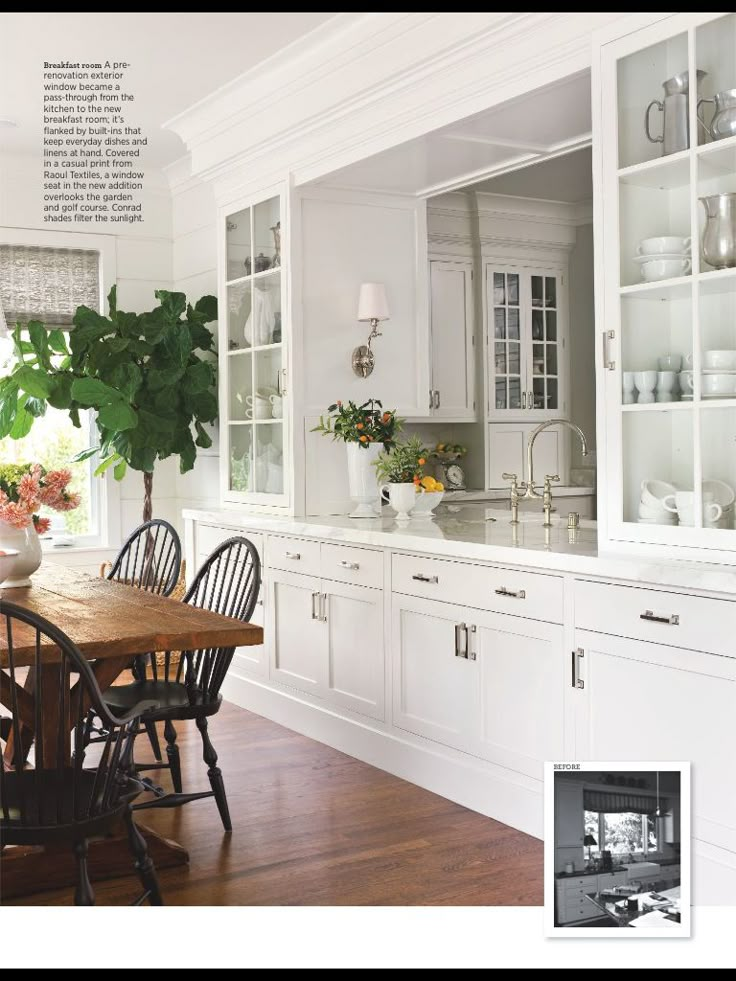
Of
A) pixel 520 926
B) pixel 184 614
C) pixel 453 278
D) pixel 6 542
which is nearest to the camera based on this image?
pixel 520 926

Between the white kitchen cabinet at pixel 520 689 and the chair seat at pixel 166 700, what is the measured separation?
939 mm

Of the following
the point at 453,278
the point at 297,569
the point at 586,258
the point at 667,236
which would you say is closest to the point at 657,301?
the point at 667,236

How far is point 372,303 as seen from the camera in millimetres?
5219

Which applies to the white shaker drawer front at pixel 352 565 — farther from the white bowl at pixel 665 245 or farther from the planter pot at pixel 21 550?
the white bowl at pixel 665 245

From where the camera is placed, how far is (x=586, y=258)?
7.14 metres

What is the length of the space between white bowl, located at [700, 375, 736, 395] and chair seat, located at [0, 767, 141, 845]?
6.24 feet

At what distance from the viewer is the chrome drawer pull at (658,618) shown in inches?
117

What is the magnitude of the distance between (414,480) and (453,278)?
2259 mm

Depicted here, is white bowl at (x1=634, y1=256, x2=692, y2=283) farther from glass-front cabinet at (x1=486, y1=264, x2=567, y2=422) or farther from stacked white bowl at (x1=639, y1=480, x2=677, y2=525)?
glass-front cabinet at (x1=486, y1=264, x2=567, y2=422)

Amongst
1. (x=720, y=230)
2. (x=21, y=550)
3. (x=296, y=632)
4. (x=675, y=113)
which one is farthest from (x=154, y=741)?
(x=675, y=113)

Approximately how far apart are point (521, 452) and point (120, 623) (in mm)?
4110

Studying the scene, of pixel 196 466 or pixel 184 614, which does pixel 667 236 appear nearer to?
pixel 184 614

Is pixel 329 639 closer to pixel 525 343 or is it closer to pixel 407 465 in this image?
pixel 407 465

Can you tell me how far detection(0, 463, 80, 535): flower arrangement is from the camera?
3.98 meters
